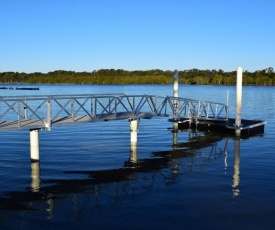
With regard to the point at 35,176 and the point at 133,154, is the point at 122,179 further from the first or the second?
the point at 133,154

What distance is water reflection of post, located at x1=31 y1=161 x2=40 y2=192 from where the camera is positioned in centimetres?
1202

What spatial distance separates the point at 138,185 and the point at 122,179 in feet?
3.13

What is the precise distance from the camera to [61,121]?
620 inches

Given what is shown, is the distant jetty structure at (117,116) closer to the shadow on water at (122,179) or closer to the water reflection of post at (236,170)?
the shadow on water at (122,179)

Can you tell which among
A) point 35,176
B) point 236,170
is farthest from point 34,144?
point 236,170

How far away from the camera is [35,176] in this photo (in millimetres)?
13297

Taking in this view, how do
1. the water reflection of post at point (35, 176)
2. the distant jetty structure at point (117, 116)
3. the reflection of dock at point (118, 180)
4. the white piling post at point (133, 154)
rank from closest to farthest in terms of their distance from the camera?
the reflection of dock at point (118, 180) → the water reflection of post at point (35, 176) → the distant jetty structure at point (117, 116) → the white piling post at point (133, 154)

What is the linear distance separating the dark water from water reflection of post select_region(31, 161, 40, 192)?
0.12 ft

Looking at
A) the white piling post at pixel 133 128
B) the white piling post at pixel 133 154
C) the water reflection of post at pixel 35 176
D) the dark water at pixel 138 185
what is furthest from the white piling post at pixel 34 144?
the white piling post at pixel 133 128

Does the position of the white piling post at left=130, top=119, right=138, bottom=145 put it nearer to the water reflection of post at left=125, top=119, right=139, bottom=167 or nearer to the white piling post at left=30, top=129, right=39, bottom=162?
the water reflection of post at left=125, top=119, right=139, bottom=167

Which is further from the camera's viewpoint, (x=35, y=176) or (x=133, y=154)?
(x=133, y=154)

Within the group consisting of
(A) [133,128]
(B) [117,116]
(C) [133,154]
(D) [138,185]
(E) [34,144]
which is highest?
(B) [117,116]

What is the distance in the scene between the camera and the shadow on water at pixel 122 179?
11.0m

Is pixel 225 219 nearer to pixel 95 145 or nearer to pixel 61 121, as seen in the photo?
pixel 61 121
